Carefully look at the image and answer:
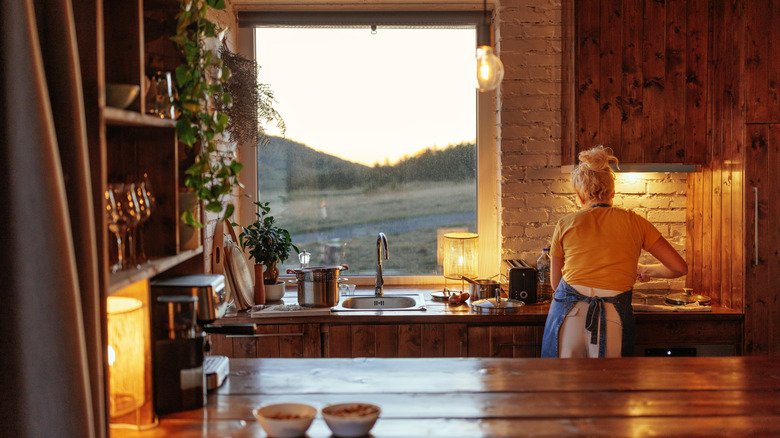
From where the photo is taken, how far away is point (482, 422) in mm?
A: 1663

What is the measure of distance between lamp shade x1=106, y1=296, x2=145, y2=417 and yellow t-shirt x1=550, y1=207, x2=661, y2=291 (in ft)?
6.76

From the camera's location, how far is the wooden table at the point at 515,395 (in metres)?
1.63

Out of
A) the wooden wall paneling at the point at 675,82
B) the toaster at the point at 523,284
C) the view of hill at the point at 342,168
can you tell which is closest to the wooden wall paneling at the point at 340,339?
the toaster at the point at 523,284

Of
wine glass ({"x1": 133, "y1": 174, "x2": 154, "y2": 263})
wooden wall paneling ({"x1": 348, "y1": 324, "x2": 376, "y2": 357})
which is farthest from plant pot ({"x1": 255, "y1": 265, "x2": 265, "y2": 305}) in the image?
wine glass ({"x1": 133, "y1": 174, "x2": 154, "y2": 263})

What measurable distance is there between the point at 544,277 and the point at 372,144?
53.2 inches

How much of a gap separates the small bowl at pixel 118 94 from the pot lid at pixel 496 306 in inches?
90.8

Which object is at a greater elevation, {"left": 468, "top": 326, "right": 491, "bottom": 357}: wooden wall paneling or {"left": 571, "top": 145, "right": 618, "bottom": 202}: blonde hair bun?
{"left": 571, "top": 145, "right": 618, "bottom": 202}: blonde hair bun

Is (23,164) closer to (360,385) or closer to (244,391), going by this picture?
(244,391)

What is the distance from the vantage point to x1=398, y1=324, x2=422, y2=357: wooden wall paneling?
3.36 m

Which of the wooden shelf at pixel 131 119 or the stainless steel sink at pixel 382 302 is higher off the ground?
the wooden shelf at pixel 131 119

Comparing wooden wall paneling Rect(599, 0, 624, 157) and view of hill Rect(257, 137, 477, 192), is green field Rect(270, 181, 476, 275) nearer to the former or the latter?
view of hill Rect(257, 137, 477, 192)

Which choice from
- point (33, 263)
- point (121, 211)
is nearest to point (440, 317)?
point (121, 211)

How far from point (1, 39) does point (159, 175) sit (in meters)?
0.65

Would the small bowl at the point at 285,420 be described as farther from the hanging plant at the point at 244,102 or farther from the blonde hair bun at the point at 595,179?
the hanging plant at the point at 244,102
